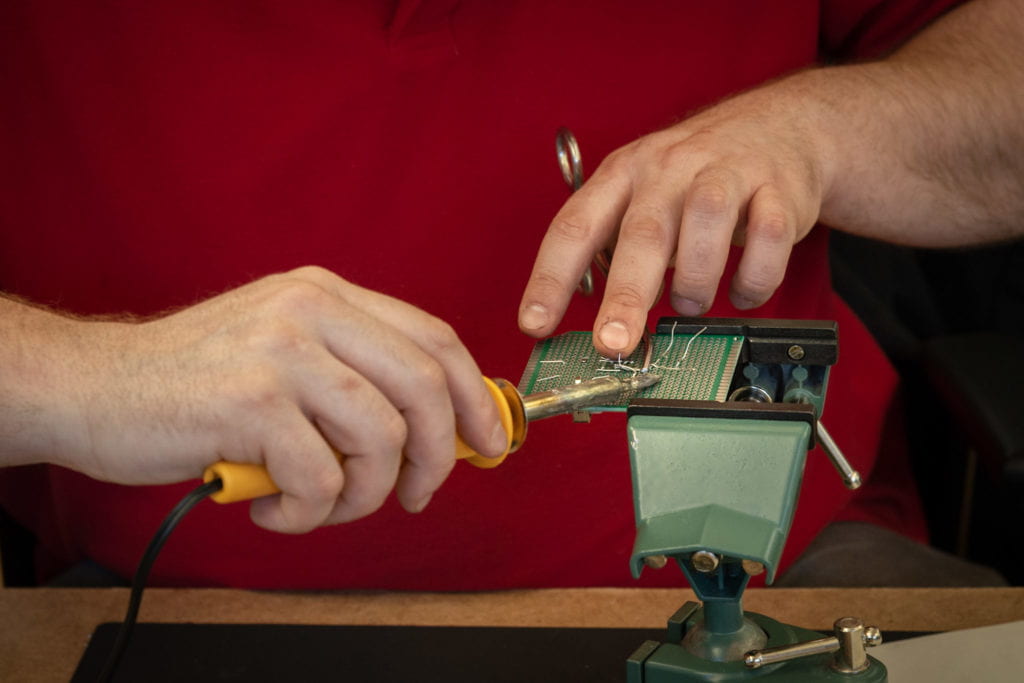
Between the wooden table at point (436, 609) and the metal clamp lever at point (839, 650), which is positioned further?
the wooden table at point (436, 609)

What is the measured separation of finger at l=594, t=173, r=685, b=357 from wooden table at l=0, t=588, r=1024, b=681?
0.27 metres

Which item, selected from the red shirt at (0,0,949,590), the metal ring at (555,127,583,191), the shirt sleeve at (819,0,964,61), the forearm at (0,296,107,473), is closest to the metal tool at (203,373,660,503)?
the forearm at (0,296,107,473)

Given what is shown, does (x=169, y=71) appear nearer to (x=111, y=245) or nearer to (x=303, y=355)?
(x=111, y=245)

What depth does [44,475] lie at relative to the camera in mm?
1181

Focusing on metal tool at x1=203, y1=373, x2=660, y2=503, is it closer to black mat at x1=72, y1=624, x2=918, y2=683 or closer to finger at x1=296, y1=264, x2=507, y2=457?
finger at x1=296, y1=264, x2=507, y2=457

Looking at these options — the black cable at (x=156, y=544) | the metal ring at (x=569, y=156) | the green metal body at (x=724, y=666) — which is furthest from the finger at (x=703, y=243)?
the black cable at (x=156, y=544)

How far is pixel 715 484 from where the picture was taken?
636 millimetres

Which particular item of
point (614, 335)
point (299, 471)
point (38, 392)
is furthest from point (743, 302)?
point (38, 392)

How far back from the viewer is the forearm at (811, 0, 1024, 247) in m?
1.04

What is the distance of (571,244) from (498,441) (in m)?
0.19

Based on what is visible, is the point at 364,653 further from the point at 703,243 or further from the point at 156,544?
the point at 703,243

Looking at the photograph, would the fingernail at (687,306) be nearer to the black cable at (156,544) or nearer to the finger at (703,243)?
the finger at (703,243)

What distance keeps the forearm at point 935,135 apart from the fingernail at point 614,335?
0.35 m

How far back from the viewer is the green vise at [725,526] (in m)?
0.62
